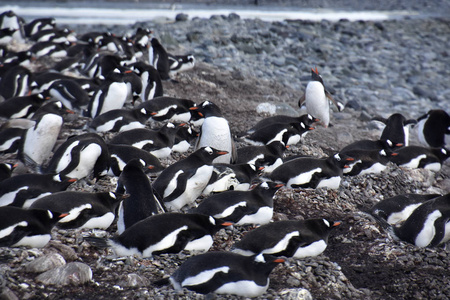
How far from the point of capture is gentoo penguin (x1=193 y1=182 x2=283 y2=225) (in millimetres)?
4797

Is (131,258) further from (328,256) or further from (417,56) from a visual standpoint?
(417,56)

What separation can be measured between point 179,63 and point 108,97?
3171 millimetres

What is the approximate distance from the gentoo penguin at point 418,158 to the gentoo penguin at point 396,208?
156 cm

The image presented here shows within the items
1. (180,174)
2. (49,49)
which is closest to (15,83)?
(49,49)

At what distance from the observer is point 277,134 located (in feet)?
23.1

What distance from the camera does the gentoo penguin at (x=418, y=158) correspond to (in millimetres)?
7199

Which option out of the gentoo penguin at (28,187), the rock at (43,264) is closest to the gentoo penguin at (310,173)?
the gentoo penguin at (28,187)

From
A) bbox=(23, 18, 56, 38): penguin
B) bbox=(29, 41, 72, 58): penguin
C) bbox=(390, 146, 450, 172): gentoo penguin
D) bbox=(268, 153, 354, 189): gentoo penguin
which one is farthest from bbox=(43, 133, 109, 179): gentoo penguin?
bbox=(23, 18, 56, 38): penguin

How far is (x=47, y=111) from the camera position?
6.70 metres

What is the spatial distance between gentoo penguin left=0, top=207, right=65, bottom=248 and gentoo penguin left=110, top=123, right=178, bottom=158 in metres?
2.15

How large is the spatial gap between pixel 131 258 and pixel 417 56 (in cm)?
1483

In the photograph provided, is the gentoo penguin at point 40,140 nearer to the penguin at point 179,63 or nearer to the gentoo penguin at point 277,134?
the gentoo penguin at point 277,134

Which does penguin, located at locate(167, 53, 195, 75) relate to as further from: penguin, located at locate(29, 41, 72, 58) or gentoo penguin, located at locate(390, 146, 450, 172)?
gentoo penguin, located at locate(390, 146, 450, 172)

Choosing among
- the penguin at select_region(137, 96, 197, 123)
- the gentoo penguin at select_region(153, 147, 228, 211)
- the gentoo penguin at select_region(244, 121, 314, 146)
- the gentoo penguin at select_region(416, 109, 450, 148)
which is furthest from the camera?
the gentoo penguin at select_region(416, 109, 450, 148)
